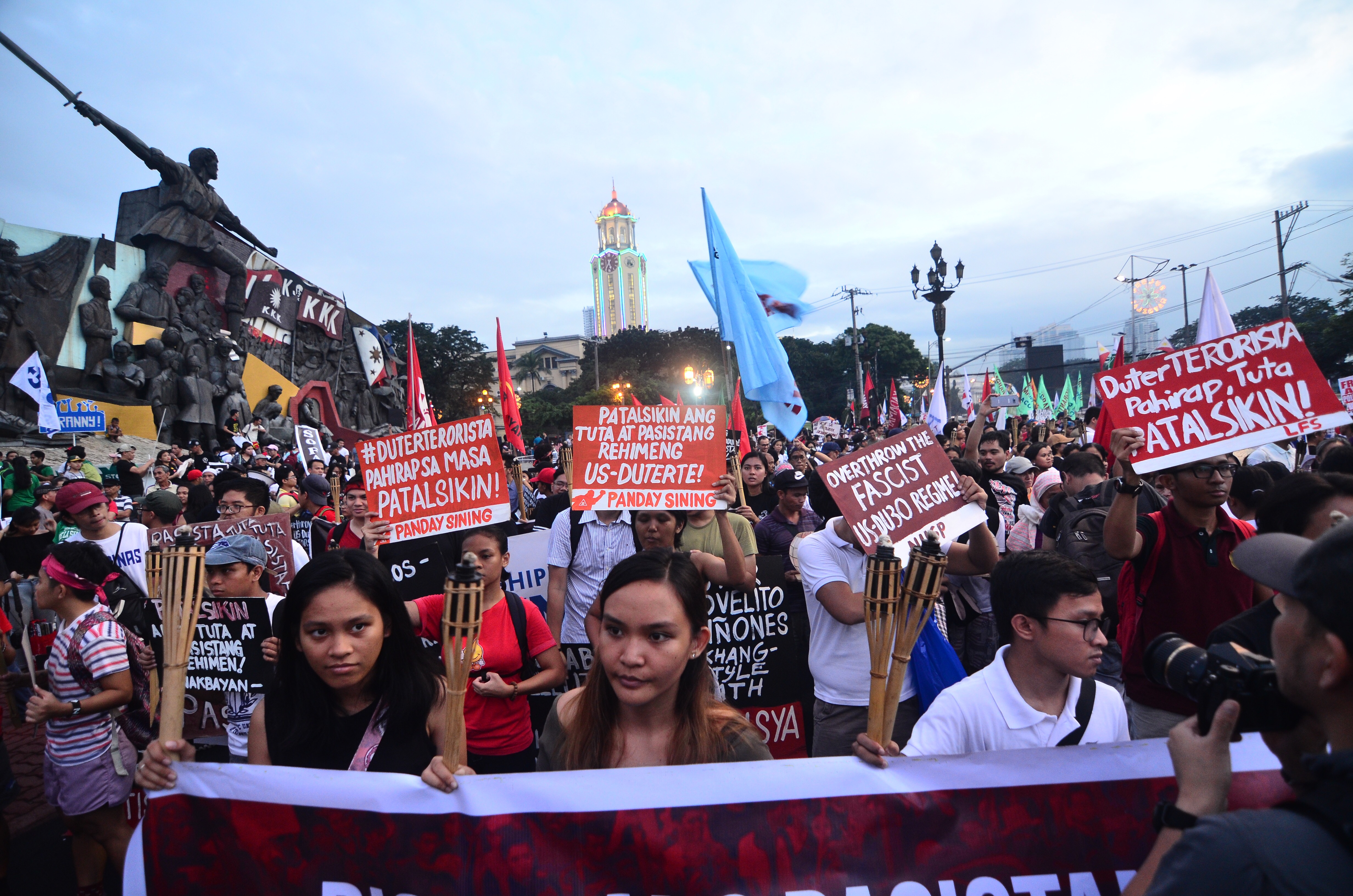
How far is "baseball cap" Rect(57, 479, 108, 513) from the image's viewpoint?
16.4ft

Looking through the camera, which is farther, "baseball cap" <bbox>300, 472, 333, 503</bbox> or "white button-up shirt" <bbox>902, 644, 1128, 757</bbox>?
"baseball cap" <bbox>300, 472, 333, 503</bbox>

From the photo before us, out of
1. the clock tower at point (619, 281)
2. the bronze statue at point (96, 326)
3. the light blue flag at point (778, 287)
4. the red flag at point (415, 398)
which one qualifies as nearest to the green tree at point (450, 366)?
the bronze statue at point (96, 326)

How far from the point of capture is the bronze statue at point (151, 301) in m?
22.2

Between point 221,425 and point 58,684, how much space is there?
23.9 meters

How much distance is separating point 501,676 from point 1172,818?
2635 mm

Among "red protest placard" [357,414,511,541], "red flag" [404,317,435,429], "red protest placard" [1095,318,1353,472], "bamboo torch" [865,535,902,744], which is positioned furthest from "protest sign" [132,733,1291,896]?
"red flag" [404,317,435,429]

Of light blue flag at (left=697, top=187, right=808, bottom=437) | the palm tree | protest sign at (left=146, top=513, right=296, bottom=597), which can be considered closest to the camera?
protest sign at (left=146, top=513, right=296, bottom=597)

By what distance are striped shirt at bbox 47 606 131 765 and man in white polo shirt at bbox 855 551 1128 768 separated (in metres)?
3.44

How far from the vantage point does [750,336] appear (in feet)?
24.8

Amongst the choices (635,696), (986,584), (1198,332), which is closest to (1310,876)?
(635,696)

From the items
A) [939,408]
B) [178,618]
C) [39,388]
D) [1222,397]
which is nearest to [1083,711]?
[1222,397]

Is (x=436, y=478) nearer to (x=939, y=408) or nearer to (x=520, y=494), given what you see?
(x=520, y=494)

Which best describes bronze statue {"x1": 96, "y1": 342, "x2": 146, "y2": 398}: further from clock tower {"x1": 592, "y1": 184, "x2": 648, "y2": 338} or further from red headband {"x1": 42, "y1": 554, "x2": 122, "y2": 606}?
clock tower {"x1": 592, "y1": 184, "x2": 648, "y2": 338}

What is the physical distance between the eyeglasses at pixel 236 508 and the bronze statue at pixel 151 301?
21.0 metres
